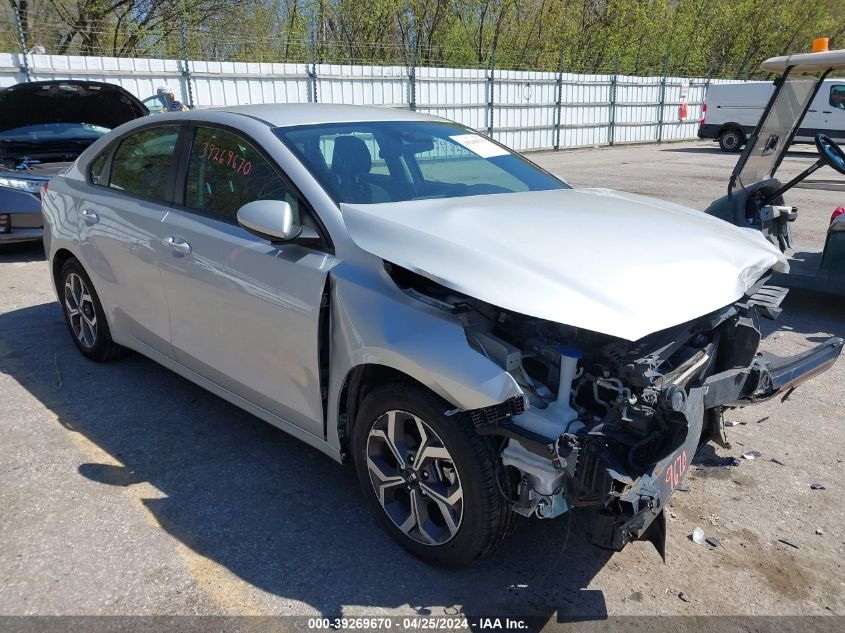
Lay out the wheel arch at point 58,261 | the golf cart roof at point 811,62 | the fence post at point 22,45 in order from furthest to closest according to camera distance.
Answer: the fence post at point 22,45 < the golf cart roof at point 811,62 < the wheel arch at point 58,261

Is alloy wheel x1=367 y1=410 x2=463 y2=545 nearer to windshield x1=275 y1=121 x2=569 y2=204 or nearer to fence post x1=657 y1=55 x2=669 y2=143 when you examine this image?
windshield x1=275 y1=121 x2=569 y2=204

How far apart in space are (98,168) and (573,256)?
Answer: 3422 mm

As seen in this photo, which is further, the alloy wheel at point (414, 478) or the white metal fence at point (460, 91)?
the white metal fence at point (460, 91)

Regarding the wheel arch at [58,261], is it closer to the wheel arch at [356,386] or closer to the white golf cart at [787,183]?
the wheel arch at [356,386]

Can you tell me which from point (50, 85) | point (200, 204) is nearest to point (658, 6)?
point (50, 85)

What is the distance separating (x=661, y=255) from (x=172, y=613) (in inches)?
89.8

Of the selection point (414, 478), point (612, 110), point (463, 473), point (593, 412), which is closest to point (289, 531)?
point (414, 478)

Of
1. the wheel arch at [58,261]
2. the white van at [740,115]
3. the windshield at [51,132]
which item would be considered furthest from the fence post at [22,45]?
the white van at [740,115]

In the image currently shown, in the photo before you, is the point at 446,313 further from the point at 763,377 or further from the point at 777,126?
the point at 777,126

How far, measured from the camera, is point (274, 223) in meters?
2.83

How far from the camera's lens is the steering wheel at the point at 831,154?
5730 millimetres

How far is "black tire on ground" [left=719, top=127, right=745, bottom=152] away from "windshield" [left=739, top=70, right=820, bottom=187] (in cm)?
1794

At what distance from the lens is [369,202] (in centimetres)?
306

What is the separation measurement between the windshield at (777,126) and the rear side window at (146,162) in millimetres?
4630
